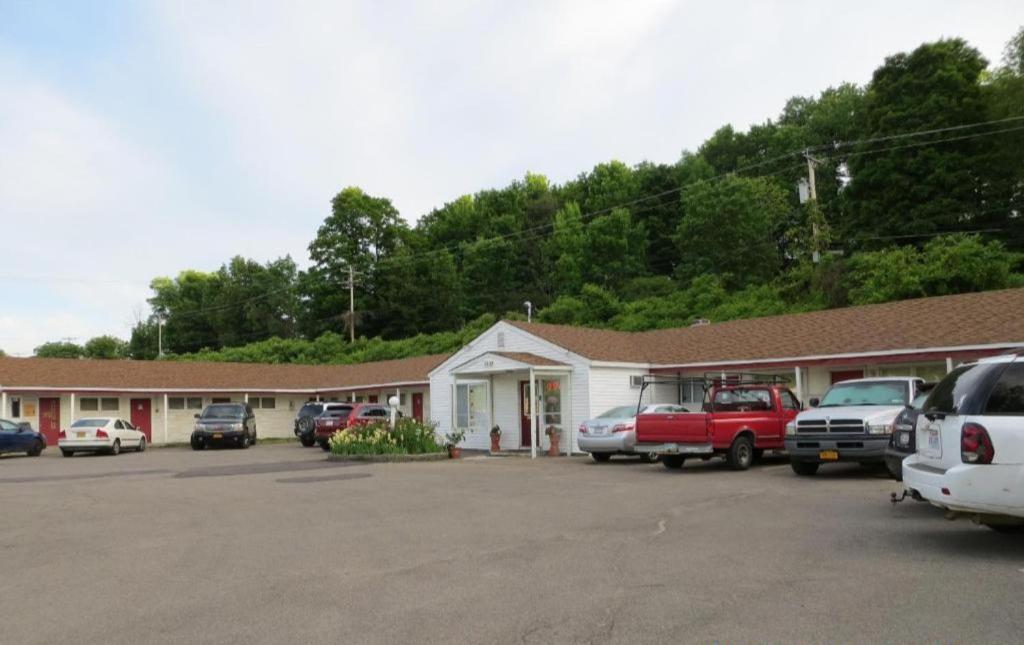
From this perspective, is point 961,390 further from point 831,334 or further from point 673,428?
point 831,334

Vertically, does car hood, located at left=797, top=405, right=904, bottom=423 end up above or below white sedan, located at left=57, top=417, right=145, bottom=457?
above

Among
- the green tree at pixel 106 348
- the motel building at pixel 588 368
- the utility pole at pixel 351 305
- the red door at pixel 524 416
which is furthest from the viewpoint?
the green tree at pixel 106 348

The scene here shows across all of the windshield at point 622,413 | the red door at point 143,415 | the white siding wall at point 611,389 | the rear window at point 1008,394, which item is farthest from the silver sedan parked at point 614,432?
the red door at point 143,415

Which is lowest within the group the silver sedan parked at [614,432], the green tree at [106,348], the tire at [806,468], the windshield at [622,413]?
the tire at [806,468]

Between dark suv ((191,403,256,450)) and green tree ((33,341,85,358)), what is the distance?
8325 cm

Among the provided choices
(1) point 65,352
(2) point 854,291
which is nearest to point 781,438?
(2) point 854,291

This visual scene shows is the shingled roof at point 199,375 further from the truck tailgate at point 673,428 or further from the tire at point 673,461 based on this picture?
the truck tailgate at point 673,428

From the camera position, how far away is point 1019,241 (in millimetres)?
37156

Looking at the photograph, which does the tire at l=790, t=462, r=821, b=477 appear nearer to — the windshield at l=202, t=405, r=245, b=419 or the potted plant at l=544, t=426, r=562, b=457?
the potted plant at l=544, t=426, r=562, b=457

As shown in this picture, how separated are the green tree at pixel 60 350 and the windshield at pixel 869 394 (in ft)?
350

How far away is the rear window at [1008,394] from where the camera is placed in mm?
7488

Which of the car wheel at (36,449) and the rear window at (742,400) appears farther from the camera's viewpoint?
the car wheel at (36,449)

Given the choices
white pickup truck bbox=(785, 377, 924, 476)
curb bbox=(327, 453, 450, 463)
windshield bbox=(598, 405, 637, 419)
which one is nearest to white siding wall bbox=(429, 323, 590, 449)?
curb bbox=(327, 453, 450, 463)

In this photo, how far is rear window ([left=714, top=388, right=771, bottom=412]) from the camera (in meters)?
18.4
